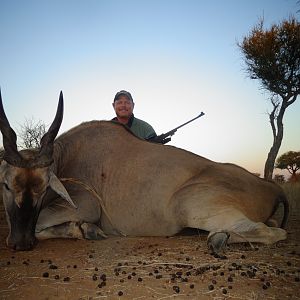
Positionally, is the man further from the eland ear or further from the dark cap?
the eland ear

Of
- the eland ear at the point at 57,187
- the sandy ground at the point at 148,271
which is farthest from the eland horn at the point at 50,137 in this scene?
the sandy ground at the point at 148,271

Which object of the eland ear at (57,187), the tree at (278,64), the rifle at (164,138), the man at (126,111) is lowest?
the eland ear at (57,187)

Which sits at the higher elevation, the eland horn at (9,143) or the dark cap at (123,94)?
the dark cap at (123,94)

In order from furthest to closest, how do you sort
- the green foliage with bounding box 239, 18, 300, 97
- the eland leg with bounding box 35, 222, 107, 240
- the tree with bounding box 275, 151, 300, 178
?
the tree with bounding box 275, 151, 300, 178 → the green foliage with bounding box 239, 18, 300, 97 → the eland leg with bounding box 35, 222, 107, 240

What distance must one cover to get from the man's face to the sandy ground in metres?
3.73

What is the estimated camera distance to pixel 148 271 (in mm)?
2771

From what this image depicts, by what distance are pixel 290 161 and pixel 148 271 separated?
908 inches

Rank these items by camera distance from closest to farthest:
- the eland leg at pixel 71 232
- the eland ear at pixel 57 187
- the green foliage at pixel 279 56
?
the eland ear at pixel 57 187 → the eland leg at pixel 71 232 → the green foliage at pixel 279 56

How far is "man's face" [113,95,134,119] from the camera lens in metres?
7.15

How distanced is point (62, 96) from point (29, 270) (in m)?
1.73

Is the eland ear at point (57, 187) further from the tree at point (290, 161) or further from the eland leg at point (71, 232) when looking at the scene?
the tree at point (290, 161)

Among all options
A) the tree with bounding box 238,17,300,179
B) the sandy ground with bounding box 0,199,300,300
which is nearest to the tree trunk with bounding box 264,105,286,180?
the tree with bounding box 238,17,300,179

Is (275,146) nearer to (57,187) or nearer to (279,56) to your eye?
(279,56)

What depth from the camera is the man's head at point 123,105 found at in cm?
716
